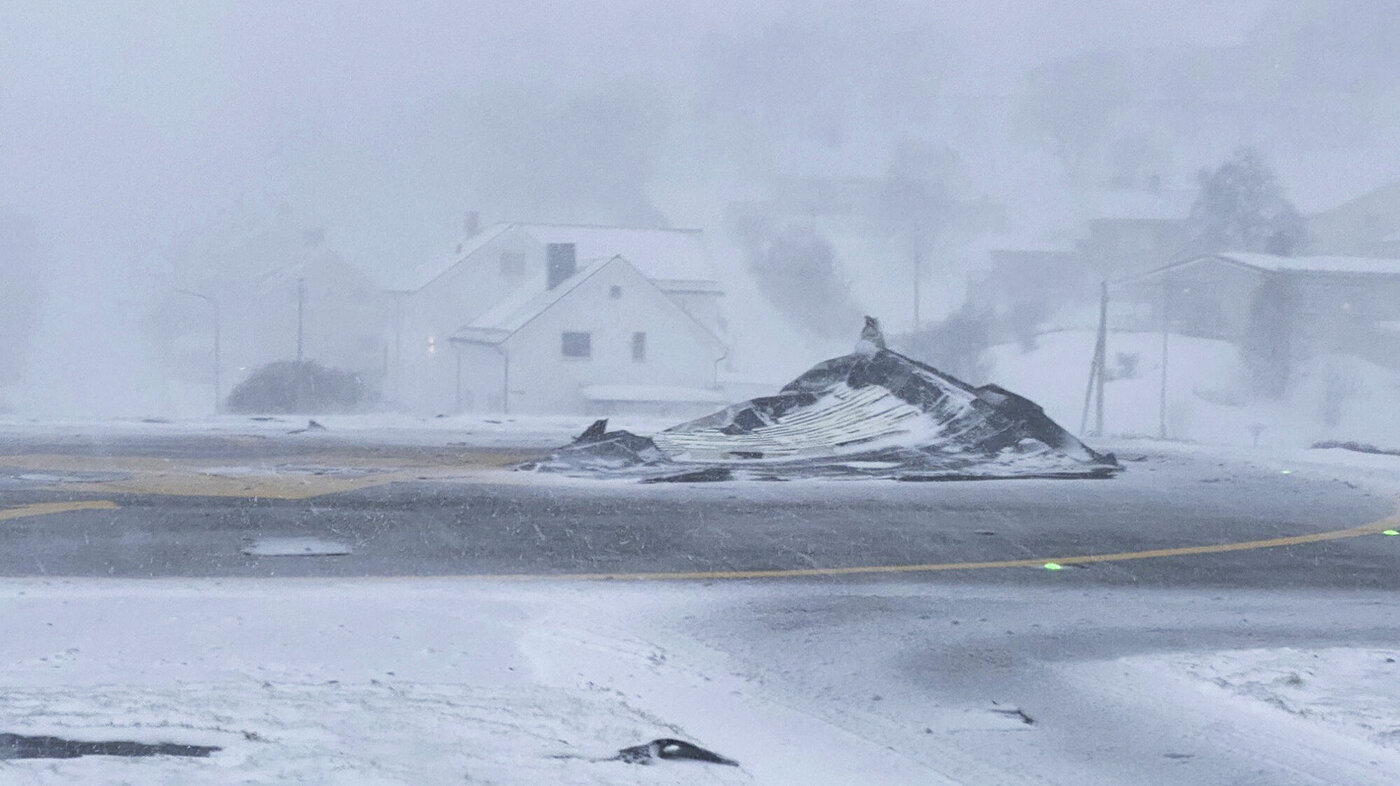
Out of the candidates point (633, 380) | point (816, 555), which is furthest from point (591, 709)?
point (633, 380)

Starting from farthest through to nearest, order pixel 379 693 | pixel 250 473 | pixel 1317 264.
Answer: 1. pixel 1317 264
2. pixel 250 473
3. pixel 379 693

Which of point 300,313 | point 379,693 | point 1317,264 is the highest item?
point 1317,264

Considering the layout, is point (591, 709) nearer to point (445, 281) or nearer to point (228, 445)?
point (228, 445)

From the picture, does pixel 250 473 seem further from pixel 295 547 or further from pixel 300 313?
pixel 300 313

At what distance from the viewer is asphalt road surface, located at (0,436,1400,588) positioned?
28.9 ft

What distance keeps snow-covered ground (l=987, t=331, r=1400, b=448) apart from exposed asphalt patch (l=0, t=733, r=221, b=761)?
4388 cm

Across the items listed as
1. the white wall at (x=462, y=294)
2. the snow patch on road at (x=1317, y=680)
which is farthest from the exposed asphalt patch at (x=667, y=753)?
the white wall at (x=462, y=294)

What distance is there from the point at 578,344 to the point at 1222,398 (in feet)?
78.9

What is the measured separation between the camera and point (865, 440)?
16703mm

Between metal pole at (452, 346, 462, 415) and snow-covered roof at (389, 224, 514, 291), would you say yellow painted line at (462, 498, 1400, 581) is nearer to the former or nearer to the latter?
metal pole at (452, 346, 462, 415)

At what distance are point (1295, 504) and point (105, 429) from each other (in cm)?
1703

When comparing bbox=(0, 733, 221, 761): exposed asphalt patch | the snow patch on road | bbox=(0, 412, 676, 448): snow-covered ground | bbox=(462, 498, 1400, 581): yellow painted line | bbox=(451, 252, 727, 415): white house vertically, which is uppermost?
bbox=(451, 252, 727, 415): white house

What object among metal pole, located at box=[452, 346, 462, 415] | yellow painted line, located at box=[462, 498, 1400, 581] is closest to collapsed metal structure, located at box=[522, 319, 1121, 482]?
yellow painted line, located at box=[462, 498, 1400, 581]

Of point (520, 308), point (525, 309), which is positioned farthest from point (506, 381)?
point (520, 308)
